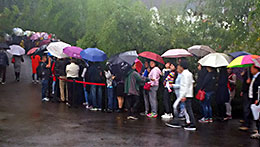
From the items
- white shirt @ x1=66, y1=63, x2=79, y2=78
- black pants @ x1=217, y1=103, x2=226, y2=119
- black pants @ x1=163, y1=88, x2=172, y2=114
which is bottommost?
black pants @ x1=217, y1=103, x2=226, y2=119

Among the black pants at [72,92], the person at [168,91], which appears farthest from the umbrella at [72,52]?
the person at [168,91]

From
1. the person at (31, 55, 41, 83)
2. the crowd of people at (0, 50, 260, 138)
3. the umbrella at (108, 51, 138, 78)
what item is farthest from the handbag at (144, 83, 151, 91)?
the person at (31, 55, 41, 83)

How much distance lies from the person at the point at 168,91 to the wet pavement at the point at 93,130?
64 cm

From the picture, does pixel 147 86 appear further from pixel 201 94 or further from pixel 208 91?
pixel 208 91

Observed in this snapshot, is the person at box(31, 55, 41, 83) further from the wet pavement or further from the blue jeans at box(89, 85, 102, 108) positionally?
the blue jeans at box(89, 85, 102, 108)

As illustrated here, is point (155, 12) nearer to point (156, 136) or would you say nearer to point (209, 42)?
point (209, 42)

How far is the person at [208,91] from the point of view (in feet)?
34.9

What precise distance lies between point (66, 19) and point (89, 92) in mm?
16403

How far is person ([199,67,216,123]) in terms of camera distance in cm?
1062

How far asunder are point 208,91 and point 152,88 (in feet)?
5.86

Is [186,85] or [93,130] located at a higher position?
[186,85]

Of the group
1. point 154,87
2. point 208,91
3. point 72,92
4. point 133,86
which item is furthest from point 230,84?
point 72,92

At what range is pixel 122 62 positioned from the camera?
11336 mm

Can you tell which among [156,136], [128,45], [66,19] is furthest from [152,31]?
[66,19]
